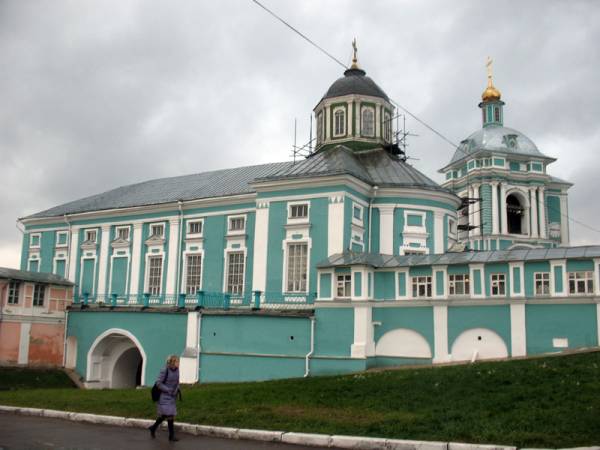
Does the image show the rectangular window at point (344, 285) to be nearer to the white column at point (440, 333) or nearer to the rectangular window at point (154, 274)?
the white column at point (440, 333)

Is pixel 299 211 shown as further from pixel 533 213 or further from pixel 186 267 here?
pixel 533 213

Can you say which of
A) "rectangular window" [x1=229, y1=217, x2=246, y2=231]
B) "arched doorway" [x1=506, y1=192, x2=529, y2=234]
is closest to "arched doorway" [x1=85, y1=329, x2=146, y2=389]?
"rectangular window" [x1=229, y1=217, x2=246, y2=231]

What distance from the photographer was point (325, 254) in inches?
1063

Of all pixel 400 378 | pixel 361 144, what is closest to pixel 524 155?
pixel 361 144

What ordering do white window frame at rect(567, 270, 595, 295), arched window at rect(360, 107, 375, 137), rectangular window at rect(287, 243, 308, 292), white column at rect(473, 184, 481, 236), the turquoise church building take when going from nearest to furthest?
1. white window frame at rect(567, 270, 595, 295)
2. the turquoise church building
3. rectangular window at rect(287, 243, 308, 292)
4. arched window at rect(360, 107, 375, 137)
5. white column at rect(473, 184, 481, 236)

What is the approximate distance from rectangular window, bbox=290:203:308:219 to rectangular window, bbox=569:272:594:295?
11.2 m

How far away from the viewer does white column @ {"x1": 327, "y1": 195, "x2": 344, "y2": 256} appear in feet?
88.0

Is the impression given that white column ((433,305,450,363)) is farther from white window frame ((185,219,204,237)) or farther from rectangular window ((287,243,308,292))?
white window frame ((185,219,204,237))

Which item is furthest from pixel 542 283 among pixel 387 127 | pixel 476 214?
pixel 476 214

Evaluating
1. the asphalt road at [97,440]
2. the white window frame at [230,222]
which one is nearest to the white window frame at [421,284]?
the white window frame at [230,222]

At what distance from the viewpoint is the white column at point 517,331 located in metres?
21.0

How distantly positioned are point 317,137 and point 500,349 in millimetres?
17385

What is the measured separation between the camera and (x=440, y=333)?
73.6ft

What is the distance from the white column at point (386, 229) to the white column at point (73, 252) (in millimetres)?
18261
